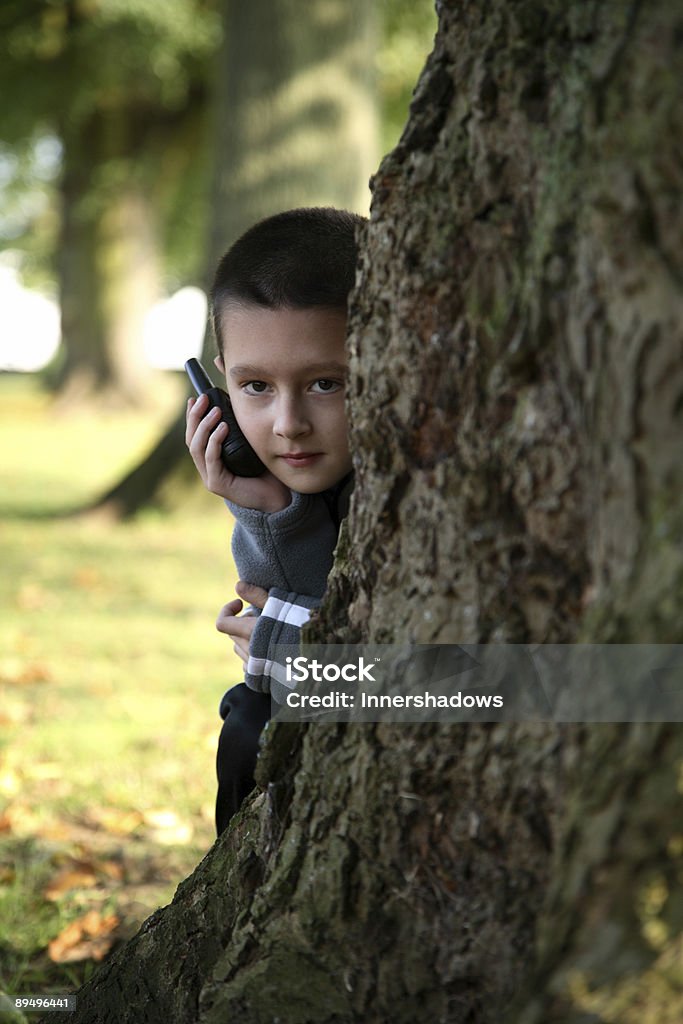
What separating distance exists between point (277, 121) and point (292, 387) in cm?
699

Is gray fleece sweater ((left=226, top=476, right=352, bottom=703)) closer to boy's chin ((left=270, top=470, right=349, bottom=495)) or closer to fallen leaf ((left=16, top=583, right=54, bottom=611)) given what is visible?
boy's chin ((left=270, top=470, right=349, bottom=495))

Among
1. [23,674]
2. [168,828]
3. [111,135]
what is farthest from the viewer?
[111,135]

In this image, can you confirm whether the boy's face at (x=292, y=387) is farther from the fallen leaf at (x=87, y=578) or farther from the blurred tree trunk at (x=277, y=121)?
the blurred tree trunk at (x=277, y=121)

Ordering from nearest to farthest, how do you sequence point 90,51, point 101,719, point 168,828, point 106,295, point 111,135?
point 168,828 → point 101,719 → point 90,51 → point 111,135 → point 106,295

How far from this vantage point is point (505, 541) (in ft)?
4.42

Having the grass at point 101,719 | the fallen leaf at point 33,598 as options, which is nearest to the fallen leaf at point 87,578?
the grass at point 101,719

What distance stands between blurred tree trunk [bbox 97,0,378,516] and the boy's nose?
645 centimetres

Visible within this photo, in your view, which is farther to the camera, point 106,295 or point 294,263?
point 106,295

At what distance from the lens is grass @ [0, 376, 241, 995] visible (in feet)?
9.17

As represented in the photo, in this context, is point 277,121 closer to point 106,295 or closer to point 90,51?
point 90,51

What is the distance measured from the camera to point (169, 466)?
8461 millimetres

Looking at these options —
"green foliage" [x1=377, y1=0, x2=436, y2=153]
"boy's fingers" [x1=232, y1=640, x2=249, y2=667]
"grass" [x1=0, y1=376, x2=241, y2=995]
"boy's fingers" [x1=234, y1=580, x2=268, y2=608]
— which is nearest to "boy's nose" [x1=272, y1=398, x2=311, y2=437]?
"boy's fingers" [x1=234, y1=580, x2=268, y2=608]

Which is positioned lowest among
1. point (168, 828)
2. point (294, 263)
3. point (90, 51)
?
point (168, 828)

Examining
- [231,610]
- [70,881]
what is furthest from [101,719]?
[231,610]
